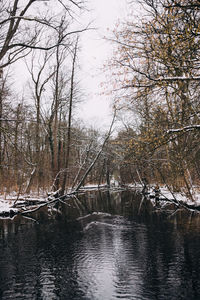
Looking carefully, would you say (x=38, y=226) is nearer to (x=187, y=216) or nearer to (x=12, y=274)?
(x=12, y=274)

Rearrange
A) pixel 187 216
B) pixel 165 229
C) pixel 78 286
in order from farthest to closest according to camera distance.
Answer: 1. pixel 187 216
2. pixel 165 229
3. pixel 78 286

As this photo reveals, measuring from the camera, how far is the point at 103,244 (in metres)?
9.04

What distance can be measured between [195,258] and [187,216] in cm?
614

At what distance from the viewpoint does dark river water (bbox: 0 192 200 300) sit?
564 centimetres

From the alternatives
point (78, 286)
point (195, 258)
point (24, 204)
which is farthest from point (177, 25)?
point (24, 204)

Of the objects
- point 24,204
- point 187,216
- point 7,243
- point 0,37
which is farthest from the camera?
point 24,204

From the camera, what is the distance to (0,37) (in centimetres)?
882

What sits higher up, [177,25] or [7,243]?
[177,25]

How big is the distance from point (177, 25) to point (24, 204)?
14477 mm

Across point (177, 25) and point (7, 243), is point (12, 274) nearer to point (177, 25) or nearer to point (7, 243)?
point (7, 243)

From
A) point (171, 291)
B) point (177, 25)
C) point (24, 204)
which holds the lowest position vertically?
point (171, 291)

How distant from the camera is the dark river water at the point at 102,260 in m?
5.64

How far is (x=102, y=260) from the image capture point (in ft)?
24.5

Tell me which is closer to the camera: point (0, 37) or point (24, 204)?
point (0, 37)
